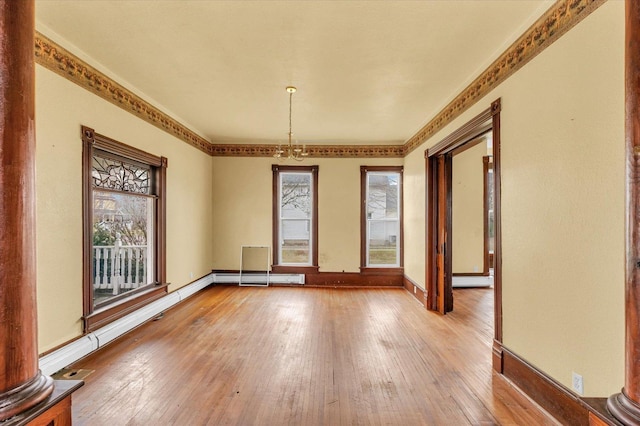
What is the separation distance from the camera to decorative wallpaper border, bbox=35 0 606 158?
212 centimetres

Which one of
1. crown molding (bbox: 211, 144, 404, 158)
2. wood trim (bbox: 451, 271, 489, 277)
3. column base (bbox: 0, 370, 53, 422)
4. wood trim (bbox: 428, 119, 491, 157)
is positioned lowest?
wood trim (bbox: 451, 271, 489, 277)

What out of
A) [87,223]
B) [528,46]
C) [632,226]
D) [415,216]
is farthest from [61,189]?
[415,216]

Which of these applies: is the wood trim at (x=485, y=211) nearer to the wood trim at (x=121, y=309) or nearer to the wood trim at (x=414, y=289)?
the wood trim at (x=414, y=289)

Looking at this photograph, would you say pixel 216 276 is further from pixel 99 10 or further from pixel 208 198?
pixel 99 10

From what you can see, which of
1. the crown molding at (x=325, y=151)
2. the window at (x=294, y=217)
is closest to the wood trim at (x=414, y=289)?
the window at (x=294, y=217)

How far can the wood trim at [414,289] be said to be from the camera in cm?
503

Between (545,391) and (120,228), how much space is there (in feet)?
15.1

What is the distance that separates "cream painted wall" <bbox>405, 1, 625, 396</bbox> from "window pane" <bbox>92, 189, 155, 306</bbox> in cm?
414

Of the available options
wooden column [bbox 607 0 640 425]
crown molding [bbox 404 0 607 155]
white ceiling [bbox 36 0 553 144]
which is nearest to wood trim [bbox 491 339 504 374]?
wooden column [bbox 607 0 640 425]

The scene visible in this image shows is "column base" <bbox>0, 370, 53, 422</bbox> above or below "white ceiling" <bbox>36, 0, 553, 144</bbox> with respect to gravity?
below

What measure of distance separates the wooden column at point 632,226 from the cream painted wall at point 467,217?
559 cm

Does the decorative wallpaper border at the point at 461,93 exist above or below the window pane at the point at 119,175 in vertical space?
above

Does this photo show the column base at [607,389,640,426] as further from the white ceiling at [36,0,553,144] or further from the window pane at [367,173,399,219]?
the window pane at [367,173,399,219]

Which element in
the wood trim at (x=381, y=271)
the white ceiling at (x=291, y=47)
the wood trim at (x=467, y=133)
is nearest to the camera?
the white ceiling at (x=291, y=47)
